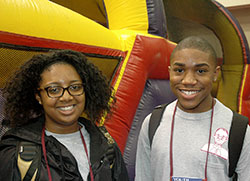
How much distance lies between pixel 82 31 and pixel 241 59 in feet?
6.44

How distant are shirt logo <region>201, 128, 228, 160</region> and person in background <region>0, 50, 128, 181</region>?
1.15 ft

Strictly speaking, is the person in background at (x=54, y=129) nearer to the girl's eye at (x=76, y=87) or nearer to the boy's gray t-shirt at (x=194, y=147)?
the girl's eye at (x=76, y=87)

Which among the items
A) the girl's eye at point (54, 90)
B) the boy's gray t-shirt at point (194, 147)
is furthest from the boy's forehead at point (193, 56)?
the girl's eye at point (54, 90)

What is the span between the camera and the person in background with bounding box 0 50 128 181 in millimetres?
929

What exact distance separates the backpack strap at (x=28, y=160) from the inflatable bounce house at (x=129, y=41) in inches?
14.1

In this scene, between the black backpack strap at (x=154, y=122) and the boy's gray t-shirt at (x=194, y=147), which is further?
the black backpack strap at (x=154, y=122)

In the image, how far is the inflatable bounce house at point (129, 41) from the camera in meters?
1.23

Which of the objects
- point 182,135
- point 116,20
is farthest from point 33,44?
point 116,20

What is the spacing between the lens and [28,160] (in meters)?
0.91

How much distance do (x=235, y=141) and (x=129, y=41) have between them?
1035 millimetres

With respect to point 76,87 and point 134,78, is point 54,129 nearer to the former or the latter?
point 76,87

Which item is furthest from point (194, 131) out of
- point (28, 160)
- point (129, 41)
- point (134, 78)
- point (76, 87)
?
point (129, 41)

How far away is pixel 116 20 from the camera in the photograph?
2.23 m

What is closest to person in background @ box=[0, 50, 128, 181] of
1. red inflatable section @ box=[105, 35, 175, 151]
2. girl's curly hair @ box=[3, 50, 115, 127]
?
girl's curly hair @ box=[3, 50, 115, 127]
